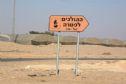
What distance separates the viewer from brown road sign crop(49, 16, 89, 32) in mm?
21812

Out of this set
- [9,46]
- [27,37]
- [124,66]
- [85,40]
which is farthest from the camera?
[85,40]

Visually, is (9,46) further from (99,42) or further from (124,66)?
(124,66)

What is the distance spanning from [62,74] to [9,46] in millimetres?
53090

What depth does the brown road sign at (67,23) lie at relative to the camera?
21.8 metres

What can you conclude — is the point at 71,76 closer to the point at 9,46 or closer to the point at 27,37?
the point at 9,46

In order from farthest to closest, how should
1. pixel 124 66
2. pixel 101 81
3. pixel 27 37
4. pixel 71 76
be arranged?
1. pixel 27 37
2. pixel 124 66
3. pixel 71 76
4. pixel 101 81

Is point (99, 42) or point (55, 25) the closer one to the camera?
point (55, 25)

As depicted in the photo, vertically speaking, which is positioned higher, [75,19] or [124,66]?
[75,19]

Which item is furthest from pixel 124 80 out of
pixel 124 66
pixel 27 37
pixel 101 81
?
pixel 27 37

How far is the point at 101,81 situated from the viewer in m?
21.1

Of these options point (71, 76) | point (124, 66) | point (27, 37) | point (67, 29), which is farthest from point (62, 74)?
point (27, 37)

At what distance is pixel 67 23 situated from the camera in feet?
72.0

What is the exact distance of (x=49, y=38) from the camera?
94062 millimetres

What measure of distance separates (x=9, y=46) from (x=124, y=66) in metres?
44.7
